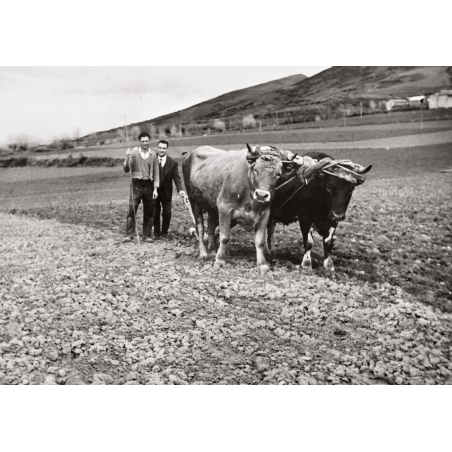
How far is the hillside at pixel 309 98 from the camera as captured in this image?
4.54 m

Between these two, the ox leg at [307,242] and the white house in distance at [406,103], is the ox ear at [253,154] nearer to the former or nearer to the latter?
the ox leg at [307,242]

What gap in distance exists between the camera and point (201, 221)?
4953mm

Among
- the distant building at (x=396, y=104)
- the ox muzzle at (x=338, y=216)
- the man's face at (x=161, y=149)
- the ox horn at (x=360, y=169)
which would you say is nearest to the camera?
the ox horn at (x=360, y=169)

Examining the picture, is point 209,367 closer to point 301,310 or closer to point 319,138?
point 301,310

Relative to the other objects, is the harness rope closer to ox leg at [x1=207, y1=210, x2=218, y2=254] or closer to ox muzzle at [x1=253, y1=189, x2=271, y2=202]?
ox muzzle at [x1=253, y1=189, x2=271, y2=202]

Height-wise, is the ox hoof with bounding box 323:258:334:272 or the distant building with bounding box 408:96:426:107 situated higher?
the distant building with bounding box 408:96:426:107

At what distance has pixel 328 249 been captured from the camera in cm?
449

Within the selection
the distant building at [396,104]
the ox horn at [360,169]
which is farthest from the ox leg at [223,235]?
the distant building at [396,104]

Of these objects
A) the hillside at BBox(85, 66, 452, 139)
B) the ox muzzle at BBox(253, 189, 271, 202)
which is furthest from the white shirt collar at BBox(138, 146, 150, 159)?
the ox muzzle at BBox(253, 189, 271, 202)

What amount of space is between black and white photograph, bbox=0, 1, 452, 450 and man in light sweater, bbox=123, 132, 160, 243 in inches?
0.5

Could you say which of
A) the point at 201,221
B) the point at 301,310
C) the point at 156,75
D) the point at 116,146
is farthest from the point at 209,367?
the point at 156,75

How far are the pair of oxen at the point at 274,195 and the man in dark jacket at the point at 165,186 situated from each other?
11.9 inches

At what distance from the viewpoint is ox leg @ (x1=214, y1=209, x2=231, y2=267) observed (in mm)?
4598

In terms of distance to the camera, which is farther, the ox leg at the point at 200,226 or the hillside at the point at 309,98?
the ox leg at the point at 200,226
